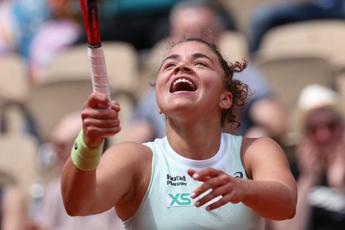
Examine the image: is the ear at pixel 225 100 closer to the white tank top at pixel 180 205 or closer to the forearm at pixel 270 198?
the white tank top at pixel 180 205

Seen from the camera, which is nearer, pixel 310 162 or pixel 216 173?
pixel 216 173

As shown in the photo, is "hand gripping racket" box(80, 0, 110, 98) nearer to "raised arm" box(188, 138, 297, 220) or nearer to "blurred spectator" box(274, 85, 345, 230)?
"raised arm" box(188, 138, 297, 220)

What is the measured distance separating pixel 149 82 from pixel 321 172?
1.51 m

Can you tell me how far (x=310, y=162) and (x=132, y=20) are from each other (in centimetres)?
335

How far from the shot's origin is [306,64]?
8.20 meters

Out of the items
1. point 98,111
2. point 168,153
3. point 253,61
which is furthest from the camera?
point 253,61

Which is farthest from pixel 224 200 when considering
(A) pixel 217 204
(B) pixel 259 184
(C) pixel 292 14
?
(C) pixel 292 14

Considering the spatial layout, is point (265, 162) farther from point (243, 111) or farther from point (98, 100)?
point (243, 111)

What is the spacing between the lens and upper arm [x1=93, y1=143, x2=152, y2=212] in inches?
154

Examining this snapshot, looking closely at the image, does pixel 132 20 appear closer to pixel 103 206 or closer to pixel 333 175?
pixel 333 175

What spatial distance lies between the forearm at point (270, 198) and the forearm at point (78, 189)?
0.50 m

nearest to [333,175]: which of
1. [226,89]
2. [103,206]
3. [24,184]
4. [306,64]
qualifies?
[306,64]

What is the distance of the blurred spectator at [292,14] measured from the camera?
9148mm

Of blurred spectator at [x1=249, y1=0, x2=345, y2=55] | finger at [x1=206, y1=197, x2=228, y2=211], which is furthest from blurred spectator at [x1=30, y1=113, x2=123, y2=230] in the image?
finger at [x1=206, y1=197, x2=228, y2=211]
